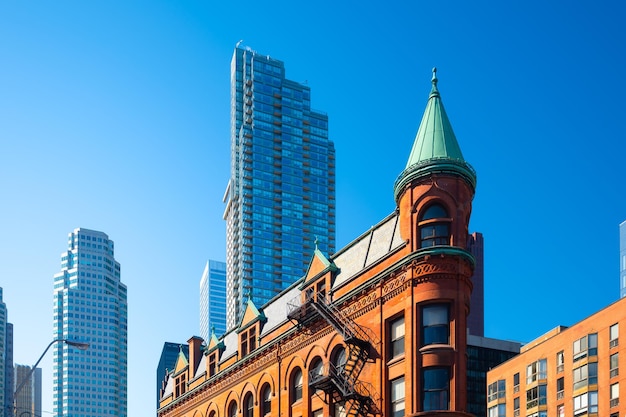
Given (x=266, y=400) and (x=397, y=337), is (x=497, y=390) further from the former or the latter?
(x=397, y=337)

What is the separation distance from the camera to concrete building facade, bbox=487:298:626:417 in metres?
102

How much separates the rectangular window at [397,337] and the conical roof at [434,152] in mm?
6444

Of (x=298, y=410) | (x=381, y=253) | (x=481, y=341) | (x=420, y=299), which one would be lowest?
(x=298, y=410)

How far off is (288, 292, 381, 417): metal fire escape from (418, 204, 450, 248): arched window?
19.7 ft

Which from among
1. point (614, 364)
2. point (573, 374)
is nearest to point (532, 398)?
point (573, 374)

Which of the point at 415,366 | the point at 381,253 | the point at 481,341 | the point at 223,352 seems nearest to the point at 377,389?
the point at 415,366

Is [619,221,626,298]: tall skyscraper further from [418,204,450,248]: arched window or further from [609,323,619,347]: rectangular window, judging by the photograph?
[418,204,450,248]: arched window

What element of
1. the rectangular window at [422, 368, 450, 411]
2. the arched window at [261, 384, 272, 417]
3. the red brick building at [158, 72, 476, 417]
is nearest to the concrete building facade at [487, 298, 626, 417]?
the arched window at [261, 384, 272, 417]

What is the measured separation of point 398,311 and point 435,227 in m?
4.45

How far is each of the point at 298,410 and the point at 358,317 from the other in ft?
26.5

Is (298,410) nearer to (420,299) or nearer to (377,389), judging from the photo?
(377,389)

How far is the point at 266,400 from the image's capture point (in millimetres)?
60688

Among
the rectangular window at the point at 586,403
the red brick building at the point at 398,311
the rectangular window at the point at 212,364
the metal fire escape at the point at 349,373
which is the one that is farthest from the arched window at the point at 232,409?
the rectangular window at the point at 586,403

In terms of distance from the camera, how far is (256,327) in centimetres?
6325
